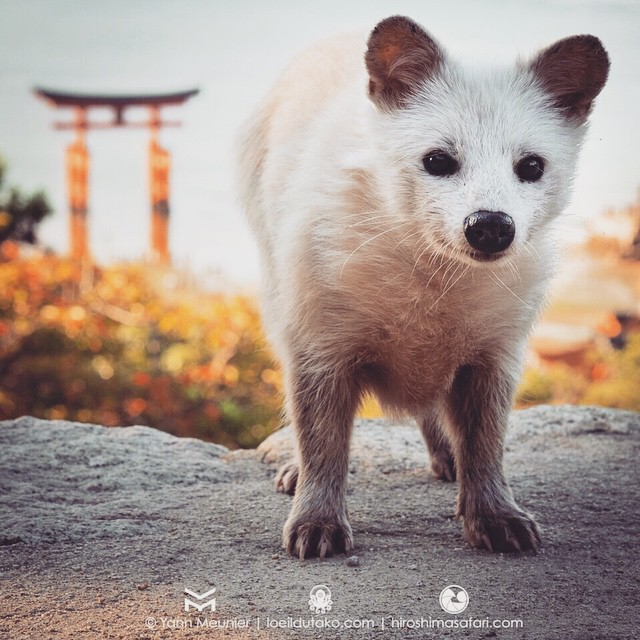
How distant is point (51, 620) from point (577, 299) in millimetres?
8590

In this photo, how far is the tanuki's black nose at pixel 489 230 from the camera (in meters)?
2.49

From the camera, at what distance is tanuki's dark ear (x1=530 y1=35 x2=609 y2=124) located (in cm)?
280

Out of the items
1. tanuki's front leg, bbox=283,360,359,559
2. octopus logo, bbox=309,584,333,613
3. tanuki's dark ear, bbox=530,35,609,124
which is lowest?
octopus logo, bbox=309,584,333,613

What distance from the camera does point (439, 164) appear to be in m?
2.66

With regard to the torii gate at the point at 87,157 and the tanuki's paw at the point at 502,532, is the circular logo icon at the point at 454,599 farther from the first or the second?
the torii gate at the point at 87,157

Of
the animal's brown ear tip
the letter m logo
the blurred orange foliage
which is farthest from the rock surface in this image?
the blurred orange foliage

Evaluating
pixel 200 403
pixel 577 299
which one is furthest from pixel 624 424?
pixel 577 299

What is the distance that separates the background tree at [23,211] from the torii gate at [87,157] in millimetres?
419

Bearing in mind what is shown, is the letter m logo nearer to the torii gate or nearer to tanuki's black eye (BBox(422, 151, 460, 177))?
tanuki's black eye (BBox(422, 151, 460, 177))

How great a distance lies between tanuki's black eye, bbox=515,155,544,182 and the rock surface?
1.20m

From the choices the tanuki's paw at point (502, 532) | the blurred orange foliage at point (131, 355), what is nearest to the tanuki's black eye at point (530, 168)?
the tanuki's paw at point (502, 532)

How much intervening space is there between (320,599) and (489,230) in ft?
3.73

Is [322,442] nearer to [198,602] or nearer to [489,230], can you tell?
[198,602]

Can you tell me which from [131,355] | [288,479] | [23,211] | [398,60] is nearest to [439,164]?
[398,60]
